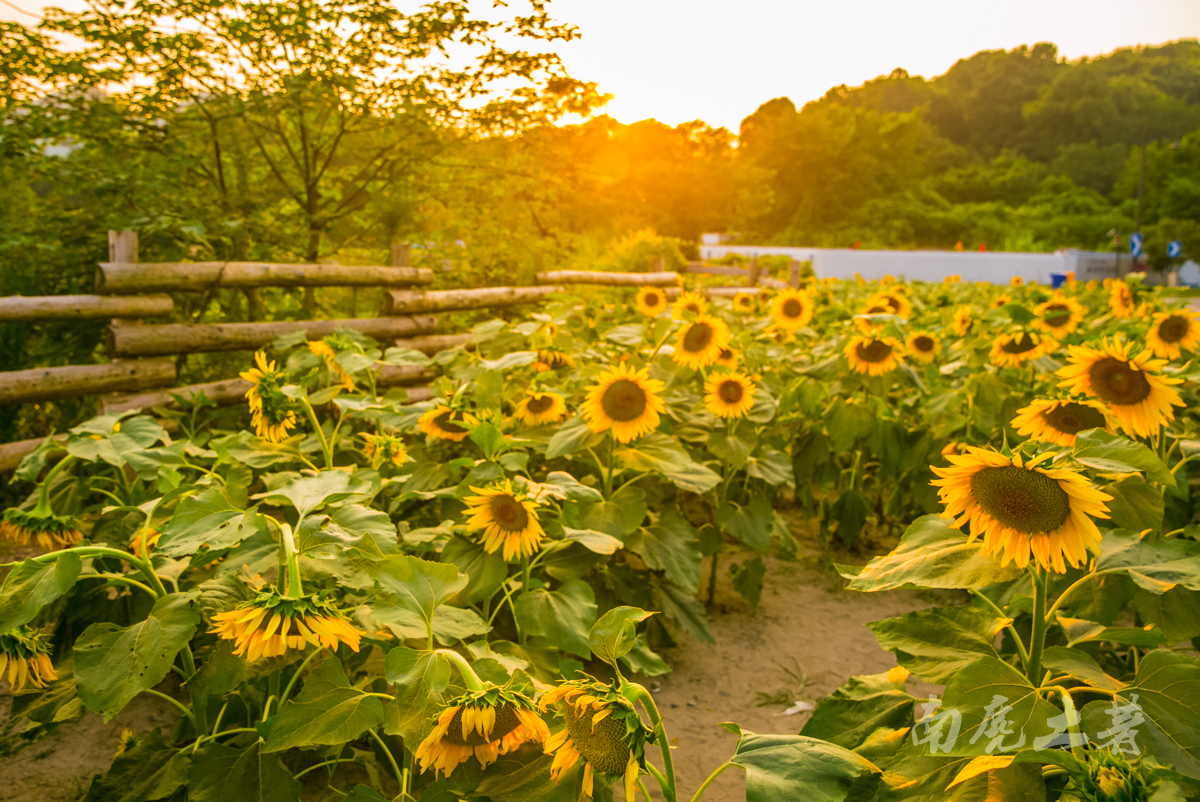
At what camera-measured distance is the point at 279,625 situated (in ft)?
3.22

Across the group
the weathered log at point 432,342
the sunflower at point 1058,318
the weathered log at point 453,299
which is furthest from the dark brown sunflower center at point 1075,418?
the weathered log at point 453,299

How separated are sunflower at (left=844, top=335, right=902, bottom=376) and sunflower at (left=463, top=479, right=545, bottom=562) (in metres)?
1.75

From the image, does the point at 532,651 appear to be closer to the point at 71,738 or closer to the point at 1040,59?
the point at 71,738

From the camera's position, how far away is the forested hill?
116ft

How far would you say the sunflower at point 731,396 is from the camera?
8.70 feet

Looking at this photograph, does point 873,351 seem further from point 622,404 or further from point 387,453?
point 387,453

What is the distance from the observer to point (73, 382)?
3959 mm

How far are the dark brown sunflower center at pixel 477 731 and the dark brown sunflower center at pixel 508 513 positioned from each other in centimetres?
59

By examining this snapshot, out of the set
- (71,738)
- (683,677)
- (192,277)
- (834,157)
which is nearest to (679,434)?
(683,677)

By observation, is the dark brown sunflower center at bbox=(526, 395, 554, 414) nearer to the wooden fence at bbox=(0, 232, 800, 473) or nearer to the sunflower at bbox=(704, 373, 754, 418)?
the sunflower at bbox=(704, 373, 754, 418)

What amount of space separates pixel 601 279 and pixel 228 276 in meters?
4.17

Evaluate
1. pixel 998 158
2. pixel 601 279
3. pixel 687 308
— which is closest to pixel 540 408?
pixel 687 308

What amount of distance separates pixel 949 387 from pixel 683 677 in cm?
188

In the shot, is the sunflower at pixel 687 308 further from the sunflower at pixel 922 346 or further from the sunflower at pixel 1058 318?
the sunflower at pixel 1058 318
